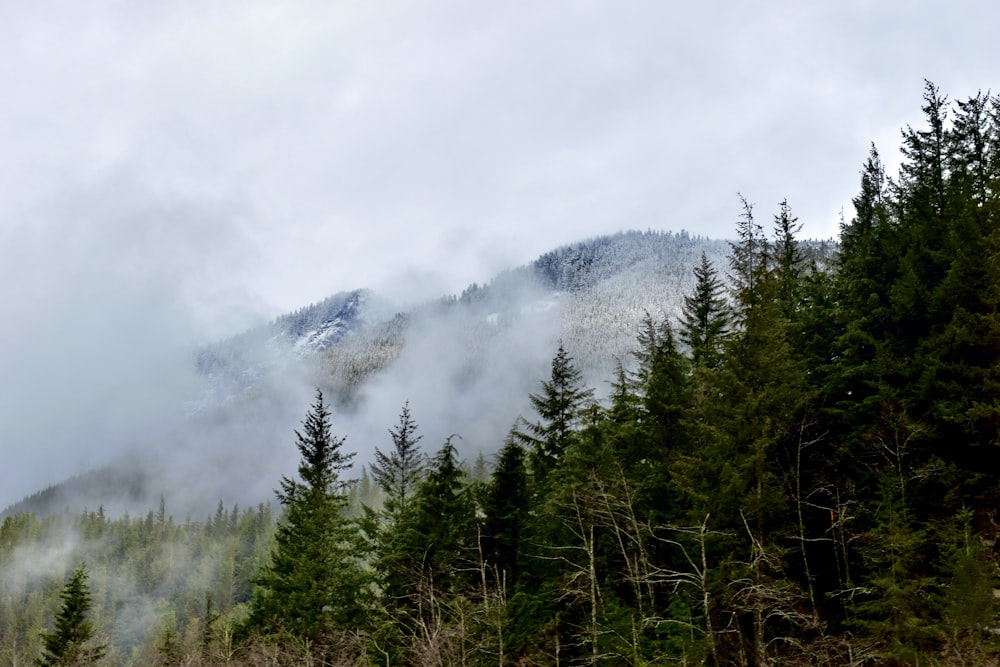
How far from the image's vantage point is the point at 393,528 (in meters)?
35.4

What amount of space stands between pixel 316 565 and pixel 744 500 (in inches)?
859

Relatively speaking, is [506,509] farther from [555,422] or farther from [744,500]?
[744,500]

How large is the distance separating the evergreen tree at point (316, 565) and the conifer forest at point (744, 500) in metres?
0.15

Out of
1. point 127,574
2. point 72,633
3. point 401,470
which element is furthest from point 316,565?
point 127,574

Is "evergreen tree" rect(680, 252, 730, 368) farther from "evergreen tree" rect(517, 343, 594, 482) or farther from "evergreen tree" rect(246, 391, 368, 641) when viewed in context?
"evergreen tree" rect(246, 391, 368, 641)

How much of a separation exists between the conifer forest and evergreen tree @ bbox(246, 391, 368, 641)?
153 millimetres

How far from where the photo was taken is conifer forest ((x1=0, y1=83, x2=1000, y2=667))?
20.8 m

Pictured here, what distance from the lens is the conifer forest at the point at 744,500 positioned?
20797mm

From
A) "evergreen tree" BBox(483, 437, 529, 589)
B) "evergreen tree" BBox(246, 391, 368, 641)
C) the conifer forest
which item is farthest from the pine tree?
"evergreen tree" BBox(483, 437, 529, 589)

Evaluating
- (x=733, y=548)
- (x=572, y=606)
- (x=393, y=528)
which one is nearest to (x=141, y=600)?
(x=393, y=528)

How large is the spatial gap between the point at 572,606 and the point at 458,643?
5.17 meters

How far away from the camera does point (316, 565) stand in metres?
33.3

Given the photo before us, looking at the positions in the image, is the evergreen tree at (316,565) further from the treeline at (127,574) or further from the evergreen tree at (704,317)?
the treeline at (127,574)

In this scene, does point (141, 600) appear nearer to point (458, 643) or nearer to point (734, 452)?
point (458, 643)
